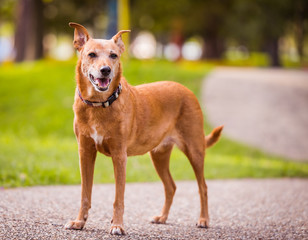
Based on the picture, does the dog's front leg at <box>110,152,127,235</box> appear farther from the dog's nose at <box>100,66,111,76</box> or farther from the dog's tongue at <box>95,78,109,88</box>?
the dog's nose at <box>100,66,111,76</box>

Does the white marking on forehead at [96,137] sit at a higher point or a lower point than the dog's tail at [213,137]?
higher

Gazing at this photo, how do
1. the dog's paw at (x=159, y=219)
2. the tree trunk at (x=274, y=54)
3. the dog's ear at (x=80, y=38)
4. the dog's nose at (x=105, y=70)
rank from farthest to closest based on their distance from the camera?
the tree trunk at (x=274, y=54) → the dog's paw at (x=159, y=219) → the dog's ear at (x=80, y=38) → the dog's nose at (x=105, y=70)

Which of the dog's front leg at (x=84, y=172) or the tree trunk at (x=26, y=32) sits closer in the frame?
the dog's front leg at (x=84, y=172)

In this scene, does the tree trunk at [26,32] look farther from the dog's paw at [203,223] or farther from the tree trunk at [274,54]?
the dog's paw at [203,223]

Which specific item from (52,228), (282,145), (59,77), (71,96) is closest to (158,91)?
(52,228)

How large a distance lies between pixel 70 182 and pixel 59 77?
10353 millimetres

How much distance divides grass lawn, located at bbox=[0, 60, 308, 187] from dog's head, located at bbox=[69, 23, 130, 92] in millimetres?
3665

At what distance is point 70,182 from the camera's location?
28.1ft

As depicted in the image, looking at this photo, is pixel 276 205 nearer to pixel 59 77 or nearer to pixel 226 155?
pixel 226 155

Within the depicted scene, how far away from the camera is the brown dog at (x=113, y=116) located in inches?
185

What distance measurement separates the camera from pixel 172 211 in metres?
6.81

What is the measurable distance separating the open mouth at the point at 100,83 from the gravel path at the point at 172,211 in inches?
56.9

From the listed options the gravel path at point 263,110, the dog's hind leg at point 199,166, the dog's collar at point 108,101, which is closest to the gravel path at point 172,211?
the dog's hind leg at point 199,166

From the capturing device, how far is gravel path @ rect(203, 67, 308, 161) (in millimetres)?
14273
